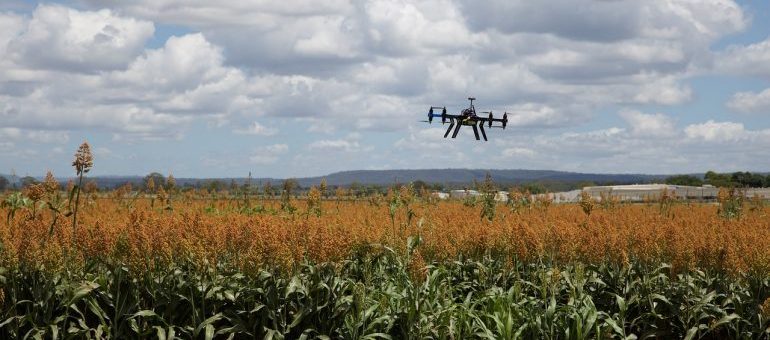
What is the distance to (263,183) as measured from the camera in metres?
29.4

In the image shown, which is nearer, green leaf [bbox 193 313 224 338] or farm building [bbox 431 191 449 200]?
green leaf [bbox 193 313 224 338]

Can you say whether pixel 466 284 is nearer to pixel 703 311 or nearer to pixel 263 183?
pixel 703 311

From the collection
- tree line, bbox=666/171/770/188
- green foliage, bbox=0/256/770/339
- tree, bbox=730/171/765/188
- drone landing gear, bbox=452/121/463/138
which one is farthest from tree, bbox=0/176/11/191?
tree, bbox=730/171/765/188

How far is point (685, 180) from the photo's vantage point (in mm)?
111812

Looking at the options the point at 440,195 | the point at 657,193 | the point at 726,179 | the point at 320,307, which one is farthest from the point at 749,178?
the point at 320,307

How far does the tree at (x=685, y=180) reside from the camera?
106 meters

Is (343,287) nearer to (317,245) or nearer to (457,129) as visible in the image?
(317,245)

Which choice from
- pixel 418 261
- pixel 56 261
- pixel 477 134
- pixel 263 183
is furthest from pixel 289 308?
pixel 263 183

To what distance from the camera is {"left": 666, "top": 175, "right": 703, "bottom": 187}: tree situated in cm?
10631

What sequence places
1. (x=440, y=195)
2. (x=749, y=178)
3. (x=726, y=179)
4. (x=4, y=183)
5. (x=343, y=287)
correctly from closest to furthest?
(x=343, y=287)
(x=4, y=183)
(x=440, y=195)
(x=749, y=178)
(x=726, y=179)

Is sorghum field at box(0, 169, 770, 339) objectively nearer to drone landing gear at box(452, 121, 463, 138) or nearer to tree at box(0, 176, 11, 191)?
drone landing gear at box(452, 121, 463, 138)

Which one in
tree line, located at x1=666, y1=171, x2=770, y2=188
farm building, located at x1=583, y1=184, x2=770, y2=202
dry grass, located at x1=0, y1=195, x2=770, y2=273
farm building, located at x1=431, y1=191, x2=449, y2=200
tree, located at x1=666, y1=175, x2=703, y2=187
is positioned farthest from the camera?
tree, located at x1=666, y1=175, x2=703, y2=187

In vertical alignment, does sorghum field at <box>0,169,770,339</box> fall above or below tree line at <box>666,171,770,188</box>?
below

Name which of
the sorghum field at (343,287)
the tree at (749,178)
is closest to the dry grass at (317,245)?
the sorghum field at (343,287)
